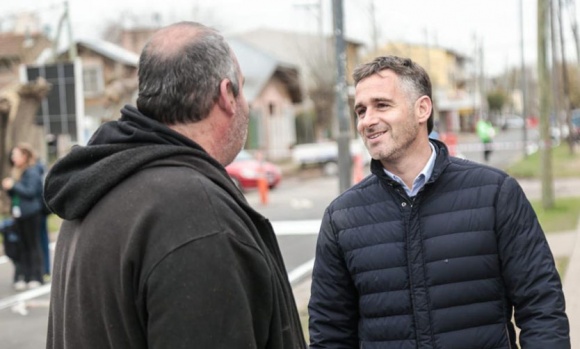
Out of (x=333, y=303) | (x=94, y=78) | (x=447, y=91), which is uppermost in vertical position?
(x=94, y=78)

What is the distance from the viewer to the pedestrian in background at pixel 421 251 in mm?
3012

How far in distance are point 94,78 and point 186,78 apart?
43.5 metres

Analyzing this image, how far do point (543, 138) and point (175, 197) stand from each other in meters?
15.0

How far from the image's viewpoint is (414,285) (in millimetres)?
3059

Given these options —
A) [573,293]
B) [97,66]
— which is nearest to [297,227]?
[573,293]

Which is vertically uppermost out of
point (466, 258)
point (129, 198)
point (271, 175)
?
point (129, 198)

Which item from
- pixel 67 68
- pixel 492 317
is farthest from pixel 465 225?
pixel 67 68

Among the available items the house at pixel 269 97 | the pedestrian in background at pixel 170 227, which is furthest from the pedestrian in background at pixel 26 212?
the house at pixel 269 97

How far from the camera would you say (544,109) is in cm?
1580

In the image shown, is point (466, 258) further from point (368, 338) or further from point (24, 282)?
point (24, 282)

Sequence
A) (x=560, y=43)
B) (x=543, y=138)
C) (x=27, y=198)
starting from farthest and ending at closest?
(x=560, y=43), (x=543, y=138), (x=27, y=198)

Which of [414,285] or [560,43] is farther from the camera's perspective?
[560,43]

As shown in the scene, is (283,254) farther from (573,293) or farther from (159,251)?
(159,251)

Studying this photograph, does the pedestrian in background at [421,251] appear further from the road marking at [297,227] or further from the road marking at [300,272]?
the road marking at [297,227]
